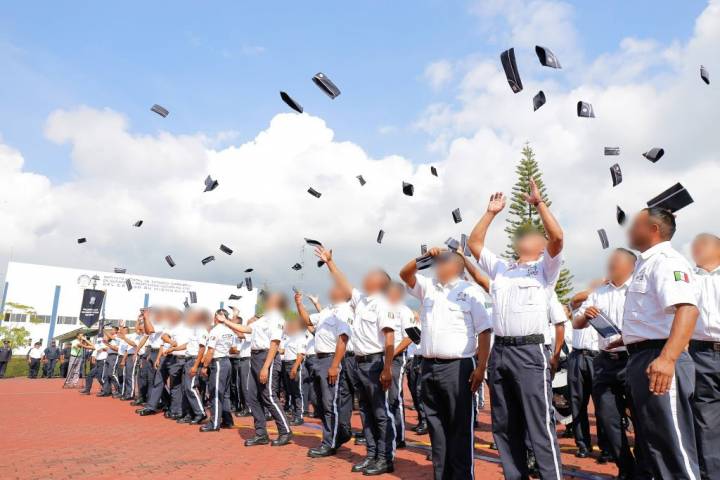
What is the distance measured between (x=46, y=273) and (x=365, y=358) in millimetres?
50322

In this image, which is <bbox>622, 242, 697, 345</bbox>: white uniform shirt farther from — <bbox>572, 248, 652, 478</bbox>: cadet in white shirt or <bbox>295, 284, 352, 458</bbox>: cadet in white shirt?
<bbox>295, 284, 352, 458</bbox>: cadet in white shirt

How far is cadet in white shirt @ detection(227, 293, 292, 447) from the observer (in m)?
7.54

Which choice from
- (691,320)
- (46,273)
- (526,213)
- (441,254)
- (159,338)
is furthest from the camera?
(46,273)

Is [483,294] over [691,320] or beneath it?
over

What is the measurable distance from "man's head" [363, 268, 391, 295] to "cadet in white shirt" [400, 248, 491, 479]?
135 cm

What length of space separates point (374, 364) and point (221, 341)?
160 inches

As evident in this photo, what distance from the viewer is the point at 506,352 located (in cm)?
416

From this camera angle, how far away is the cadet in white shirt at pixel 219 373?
8.76 metres

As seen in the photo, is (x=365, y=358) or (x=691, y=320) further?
(x=365, y=358)

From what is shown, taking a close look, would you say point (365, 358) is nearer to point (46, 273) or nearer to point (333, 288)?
point (333, 288)

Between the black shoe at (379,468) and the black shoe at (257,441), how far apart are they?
2.37 meters

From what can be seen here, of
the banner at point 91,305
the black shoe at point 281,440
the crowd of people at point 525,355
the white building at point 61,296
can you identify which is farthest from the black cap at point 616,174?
the white building at point 61,296

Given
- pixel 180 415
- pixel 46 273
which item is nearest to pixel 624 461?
pixel 180 415

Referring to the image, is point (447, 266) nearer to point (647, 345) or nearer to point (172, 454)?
point (647, 345)
